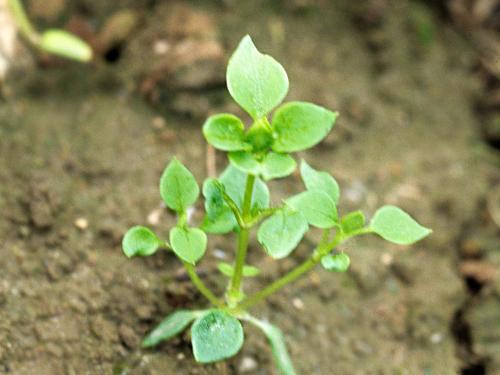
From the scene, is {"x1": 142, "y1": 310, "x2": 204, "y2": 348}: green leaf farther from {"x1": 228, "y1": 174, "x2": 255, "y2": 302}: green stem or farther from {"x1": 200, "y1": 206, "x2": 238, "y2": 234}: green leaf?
{"x1": 200, "y1": 206, "x2": 238, "y2": 234}: green leaf

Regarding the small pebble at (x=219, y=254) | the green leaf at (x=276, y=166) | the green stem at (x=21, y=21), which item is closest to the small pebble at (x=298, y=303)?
the small pebble at (x=219, y=254)

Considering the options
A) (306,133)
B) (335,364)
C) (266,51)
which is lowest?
(335,364)

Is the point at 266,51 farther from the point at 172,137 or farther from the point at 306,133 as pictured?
the point at 306,133

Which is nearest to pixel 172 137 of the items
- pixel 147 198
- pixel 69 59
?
pixel 147 198

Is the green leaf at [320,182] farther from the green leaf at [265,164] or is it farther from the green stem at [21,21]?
the green stem at [21,21]

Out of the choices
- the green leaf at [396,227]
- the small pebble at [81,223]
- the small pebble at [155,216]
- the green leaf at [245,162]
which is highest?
the green leaf at [245,162]

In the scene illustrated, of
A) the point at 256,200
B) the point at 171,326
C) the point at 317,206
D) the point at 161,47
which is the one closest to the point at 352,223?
the point at 317,206
